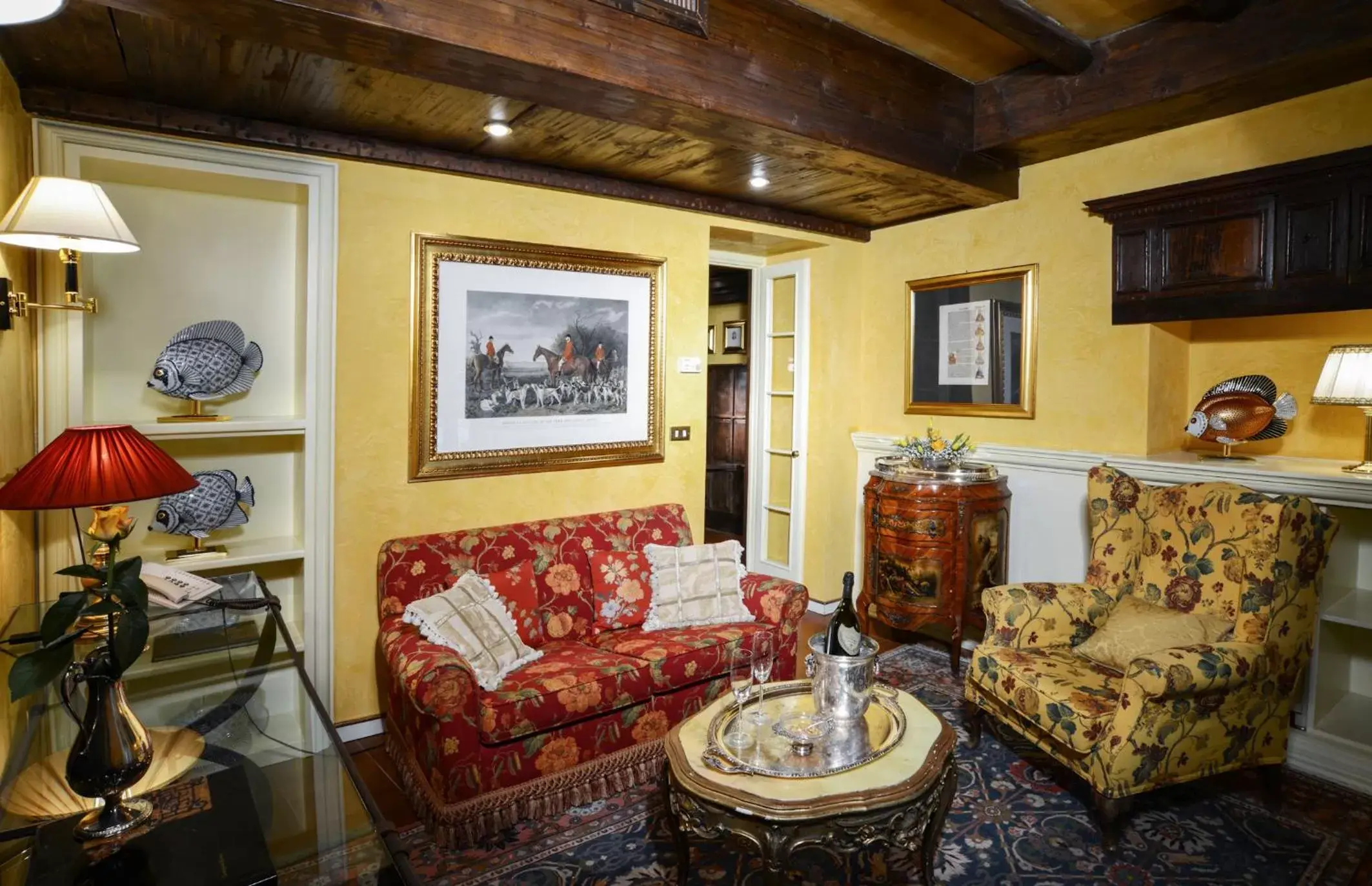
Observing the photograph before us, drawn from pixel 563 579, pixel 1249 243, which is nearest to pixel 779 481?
pixel 563 579

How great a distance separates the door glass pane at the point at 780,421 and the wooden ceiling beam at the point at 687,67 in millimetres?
1698

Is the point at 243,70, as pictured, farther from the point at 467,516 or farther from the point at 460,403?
the point at 467,516

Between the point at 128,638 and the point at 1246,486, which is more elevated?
the point at 1246,486

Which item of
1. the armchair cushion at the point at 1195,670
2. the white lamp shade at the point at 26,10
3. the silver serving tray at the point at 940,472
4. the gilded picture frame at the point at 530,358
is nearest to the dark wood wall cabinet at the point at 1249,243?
the silver serving tray at the point at 940,472

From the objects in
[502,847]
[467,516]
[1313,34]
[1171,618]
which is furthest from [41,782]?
[1313,34]

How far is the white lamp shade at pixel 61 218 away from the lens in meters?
1.92

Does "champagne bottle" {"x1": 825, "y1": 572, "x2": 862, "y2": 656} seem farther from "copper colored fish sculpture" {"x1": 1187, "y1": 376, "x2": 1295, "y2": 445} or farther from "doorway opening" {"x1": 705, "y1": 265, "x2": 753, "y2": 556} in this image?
"doorway opening" {"x1": 705, "y1": 265, "x2": 753, "y2": 556}

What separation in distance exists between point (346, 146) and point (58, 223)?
1235 millimetres

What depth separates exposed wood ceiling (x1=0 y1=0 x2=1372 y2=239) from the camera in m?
2.14

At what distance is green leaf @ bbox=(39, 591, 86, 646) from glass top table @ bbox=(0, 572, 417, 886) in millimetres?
366

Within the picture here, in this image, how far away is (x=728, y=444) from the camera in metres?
6.32

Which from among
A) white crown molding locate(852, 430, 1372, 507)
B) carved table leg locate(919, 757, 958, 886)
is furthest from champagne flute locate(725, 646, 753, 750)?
white crown molding locate(852, 430, 1372, 507)

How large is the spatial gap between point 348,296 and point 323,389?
1.27ft

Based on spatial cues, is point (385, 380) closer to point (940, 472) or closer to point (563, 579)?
point (563, 579)
